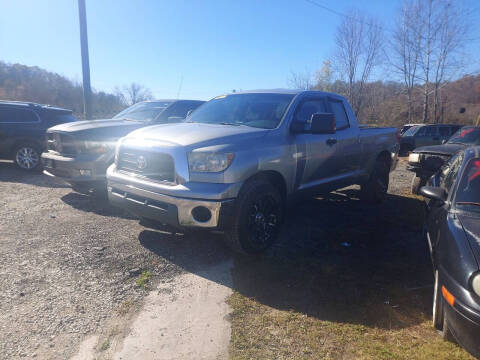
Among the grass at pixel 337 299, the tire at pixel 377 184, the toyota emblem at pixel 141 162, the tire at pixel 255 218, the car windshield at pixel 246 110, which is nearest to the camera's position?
the grass at pixel 337 299

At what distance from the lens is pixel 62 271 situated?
10.8ft

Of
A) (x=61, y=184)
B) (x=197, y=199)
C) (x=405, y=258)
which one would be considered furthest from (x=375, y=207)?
(x=61, y=184)

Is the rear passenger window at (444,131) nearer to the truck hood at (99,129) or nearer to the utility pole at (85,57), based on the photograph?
the truck hood at (99,129)

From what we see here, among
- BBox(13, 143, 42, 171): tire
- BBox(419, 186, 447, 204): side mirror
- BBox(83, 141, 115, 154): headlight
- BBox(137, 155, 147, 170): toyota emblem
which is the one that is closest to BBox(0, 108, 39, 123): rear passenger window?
BBox(13, 143, 42, 171): tire

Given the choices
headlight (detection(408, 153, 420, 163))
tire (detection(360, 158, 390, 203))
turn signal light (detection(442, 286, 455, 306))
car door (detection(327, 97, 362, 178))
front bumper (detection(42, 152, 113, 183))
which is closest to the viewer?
turn signal light (detection(442, 286, 455, 306))

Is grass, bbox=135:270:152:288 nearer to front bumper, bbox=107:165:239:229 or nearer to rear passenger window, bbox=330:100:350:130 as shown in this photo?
front bumper, bbox=107:165:239:229

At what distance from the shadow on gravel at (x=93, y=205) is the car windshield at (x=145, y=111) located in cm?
181

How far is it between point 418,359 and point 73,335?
2485 mm

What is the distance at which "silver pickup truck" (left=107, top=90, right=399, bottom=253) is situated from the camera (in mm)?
3266

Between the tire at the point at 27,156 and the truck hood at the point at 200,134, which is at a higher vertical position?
the truck hood at the point at 200,134

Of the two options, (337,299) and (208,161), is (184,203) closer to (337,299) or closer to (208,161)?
(208,161)

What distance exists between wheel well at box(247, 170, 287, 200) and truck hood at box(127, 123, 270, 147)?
1.45ft

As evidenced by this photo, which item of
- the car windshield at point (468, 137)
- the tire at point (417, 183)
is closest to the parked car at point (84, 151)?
the tire at point (417, 183)

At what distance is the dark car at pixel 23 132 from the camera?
7969mm
